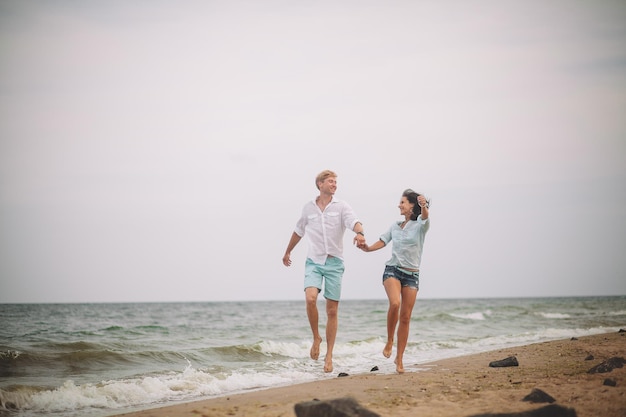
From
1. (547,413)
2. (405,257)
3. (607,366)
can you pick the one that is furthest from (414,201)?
(547,413)

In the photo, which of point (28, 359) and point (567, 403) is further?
point (28, 359)

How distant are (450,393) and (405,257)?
1990 millimetres

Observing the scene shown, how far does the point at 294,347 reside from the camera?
44.3 ft

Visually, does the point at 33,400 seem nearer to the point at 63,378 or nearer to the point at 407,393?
the point at 63,378

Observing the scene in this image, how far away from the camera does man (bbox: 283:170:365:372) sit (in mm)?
7750

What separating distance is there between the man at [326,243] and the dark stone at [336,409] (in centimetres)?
318

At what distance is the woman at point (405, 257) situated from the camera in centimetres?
743

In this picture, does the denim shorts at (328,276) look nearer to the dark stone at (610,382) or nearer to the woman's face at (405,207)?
the woman's face at (405,207)

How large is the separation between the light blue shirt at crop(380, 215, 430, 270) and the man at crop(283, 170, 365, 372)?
0.50m

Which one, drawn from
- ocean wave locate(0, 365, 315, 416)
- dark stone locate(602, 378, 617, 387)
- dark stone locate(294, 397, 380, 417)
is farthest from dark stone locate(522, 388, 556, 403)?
ocean wave locate(0, 365, 315, 416)

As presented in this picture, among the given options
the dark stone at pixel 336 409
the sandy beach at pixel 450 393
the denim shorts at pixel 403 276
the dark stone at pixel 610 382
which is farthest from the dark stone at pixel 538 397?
the denim shorts at pixel 403 276

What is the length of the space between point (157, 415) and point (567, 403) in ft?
12.6

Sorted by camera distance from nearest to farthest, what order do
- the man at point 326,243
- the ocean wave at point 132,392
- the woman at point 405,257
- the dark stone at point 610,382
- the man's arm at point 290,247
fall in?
the dark stone at point 610,382 → the ocean wave at point 132,392 → the woman at point 405,257 → the man at point 326,243 → the man's arm at point 290,247

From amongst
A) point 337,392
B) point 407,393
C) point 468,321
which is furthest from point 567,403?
point 468,321
